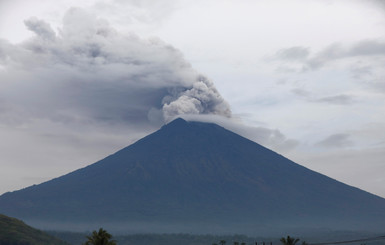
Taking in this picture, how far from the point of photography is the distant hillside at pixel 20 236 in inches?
7096

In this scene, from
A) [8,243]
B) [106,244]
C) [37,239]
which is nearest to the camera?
[106,244]

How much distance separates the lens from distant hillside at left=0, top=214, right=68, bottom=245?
591 feet

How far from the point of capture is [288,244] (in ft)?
281

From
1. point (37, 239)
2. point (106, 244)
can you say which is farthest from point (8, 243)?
point (106, 244)

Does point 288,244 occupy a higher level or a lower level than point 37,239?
lower

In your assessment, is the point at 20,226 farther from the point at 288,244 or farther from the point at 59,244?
the point at 288,244

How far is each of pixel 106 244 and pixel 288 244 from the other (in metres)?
25.2

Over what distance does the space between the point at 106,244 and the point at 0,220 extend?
134m

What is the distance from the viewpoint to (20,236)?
18500 cm

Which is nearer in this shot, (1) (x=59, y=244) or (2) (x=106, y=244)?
(2) (x=106, y=244)

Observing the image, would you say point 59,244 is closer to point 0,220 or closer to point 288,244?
point 0,220

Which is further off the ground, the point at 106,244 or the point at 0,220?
the point at 0,220

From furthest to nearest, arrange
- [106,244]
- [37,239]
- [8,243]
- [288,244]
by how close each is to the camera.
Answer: [37,239]
[8,243]
[288,244]
[106,244]

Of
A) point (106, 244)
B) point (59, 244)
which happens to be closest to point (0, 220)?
point (59, 244)
